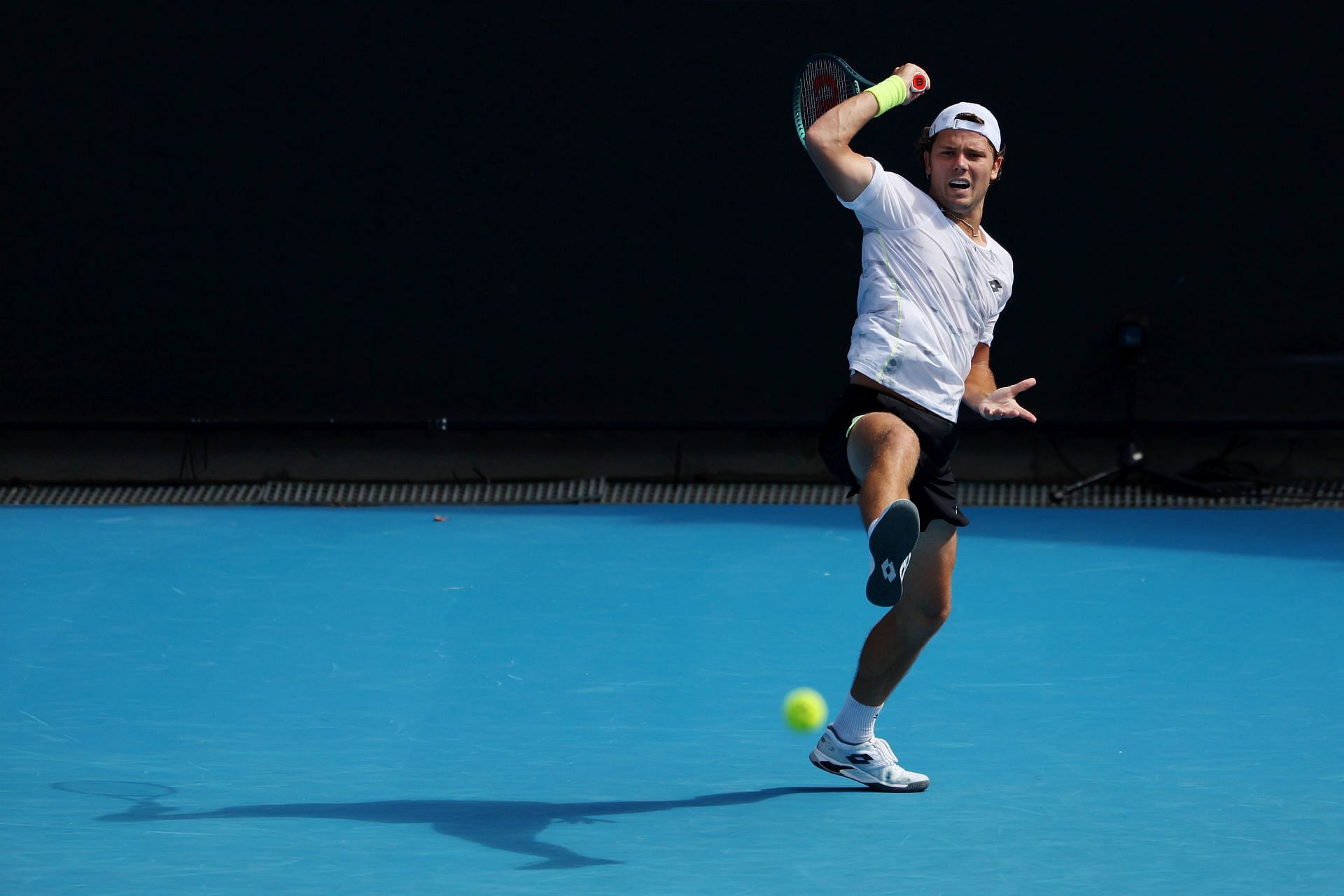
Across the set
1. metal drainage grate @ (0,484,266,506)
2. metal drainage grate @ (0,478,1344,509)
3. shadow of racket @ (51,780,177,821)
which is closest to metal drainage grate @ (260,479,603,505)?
metal drainage grate @ (0,478,1344,509)

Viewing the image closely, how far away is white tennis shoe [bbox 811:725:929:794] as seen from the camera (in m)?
4.47

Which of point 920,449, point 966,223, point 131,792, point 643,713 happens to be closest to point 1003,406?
point 920,449

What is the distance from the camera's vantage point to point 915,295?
4.50m

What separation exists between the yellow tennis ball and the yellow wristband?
5.41 ft

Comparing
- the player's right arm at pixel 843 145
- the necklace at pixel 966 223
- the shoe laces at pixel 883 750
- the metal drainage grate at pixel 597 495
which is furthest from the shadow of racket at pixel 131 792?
the metal drainage grate at pixel 597 495

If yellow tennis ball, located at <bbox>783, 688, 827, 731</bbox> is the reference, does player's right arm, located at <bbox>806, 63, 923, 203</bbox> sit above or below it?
above

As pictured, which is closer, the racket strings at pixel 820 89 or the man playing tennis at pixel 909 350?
the man playing tennis at pixel 909 350

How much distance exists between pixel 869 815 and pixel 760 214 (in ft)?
18.1

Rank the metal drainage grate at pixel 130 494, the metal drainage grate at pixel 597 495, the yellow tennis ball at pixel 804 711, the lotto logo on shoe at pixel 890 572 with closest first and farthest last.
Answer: the lotto logo on shoe at pixel 890 572
the yellow tennis ball at pixel 804 711
the metal drainage grate at pixel 597 495
the metal drainage grate at pixel 130 494

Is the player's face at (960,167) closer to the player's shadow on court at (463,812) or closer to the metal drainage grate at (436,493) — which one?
the player's shadow on court at (463,812)

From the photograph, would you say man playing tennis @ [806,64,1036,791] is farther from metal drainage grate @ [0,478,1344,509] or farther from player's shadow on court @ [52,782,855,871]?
metal drainage grate @ [0,478,1344,509]

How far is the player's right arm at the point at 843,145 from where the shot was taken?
4.32m

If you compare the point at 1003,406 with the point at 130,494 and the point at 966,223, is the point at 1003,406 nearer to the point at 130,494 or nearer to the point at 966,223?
the point at 966,223

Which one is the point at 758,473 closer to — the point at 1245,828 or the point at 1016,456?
the point at 1016,456
